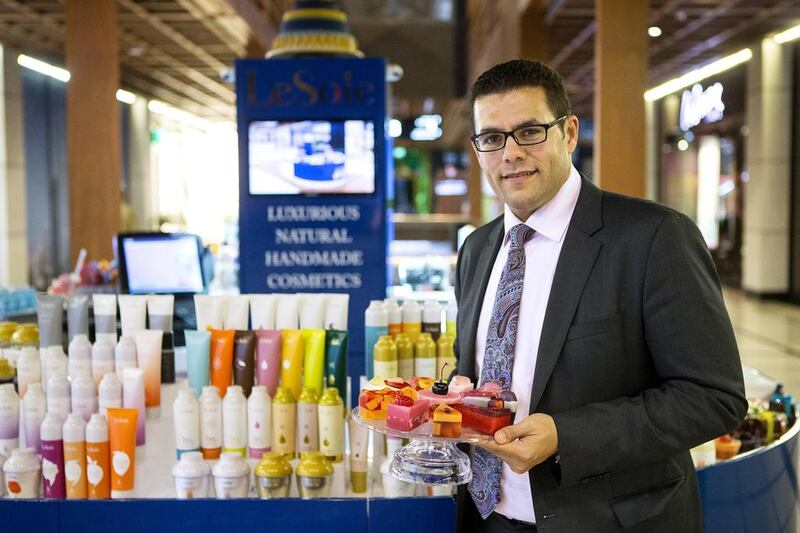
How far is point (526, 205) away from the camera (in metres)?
1.62

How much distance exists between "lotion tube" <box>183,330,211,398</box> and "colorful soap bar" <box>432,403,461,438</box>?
1.12 meters

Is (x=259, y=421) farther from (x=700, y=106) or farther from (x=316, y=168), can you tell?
(x=700, y=106)

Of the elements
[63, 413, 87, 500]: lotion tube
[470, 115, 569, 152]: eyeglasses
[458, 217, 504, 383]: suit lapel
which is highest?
[470, 115, 569, 152]: eyeglasses

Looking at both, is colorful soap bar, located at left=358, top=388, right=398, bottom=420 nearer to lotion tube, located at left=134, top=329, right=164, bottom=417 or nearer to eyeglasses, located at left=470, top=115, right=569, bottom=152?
eyeglasses, located at left=470, top=115, right=569, bottom=152

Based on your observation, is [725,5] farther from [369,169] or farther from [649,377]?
[649,377]

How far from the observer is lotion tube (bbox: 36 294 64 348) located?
271cm

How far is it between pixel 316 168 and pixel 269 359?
8.19 ft

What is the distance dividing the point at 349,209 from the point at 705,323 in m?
3.50

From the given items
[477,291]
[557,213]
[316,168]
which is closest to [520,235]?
[557,213]

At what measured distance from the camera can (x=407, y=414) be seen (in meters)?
1.58

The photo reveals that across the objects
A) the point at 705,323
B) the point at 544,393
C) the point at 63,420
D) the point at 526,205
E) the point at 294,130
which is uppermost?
the point at 294,130

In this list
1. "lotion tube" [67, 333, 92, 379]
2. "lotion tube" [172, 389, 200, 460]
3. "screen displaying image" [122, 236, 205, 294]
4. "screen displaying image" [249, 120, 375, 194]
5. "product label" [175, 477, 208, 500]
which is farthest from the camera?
"screen displaying image" [249, 120, 375, 194]

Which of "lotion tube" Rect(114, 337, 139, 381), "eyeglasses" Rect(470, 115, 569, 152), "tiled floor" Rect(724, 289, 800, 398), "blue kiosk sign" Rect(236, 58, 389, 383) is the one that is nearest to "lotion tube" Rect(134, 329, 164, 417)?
"lotion tube" Rect(114, 337, 139, 381)

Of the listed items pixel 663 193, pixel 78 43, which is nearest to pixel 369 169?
pixel 78 43
